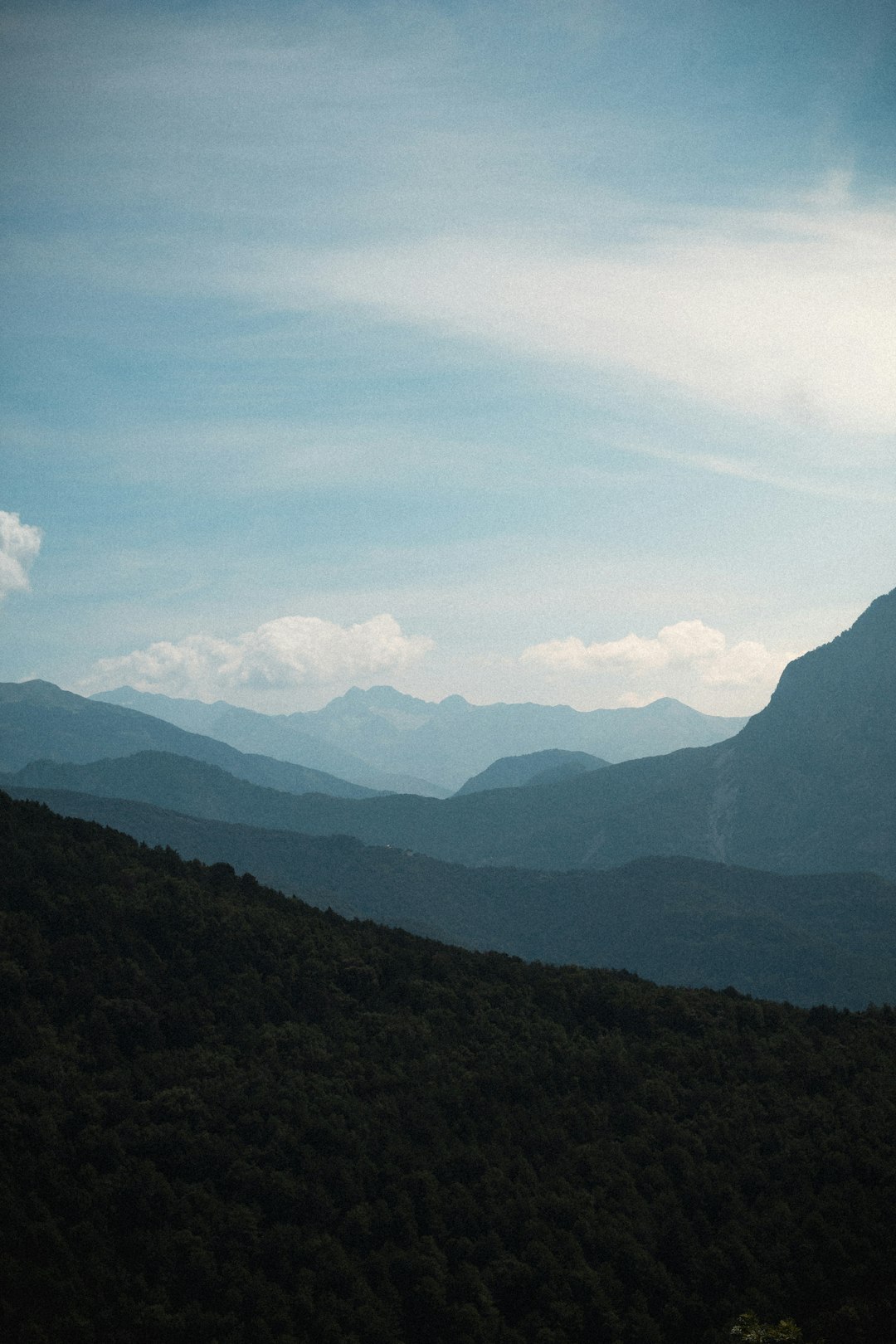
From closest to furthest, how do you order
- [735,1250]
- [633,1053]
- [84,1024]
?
1. [735,1250]
2. [84,1024]
3. [633,1053]

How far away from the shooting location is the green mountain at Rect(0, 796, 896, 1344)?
54.8 m

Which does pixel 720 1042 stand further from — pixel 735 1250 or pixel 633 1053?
pixel 735 1250

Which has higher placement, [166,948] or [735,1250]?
[166,948]

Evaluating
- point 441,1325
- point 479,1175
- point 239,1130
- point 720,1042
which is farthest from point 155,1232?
point 720,1042

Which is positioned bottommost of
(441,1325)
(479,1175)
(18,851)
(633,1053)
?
(441,1325)

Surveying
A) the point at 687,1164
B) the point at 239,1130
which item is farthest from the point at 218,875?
the point at 687,1164

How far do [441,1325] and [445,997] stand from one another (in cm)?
3606

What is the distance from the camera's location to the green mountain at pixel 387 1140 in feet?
180

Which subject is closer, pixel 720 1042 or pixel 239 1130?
pixel 239 1130

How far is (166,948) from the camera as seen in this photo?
285 feet

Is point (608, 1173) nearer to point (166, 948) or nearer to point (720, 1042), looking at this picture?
point (720, 1042)

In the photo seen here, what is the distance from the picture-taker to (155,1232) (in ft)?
185

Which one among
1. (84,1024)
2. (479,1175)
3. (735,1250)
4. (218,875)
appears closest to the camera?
(735,1250)

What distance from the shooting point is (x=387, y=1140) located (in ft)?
225
